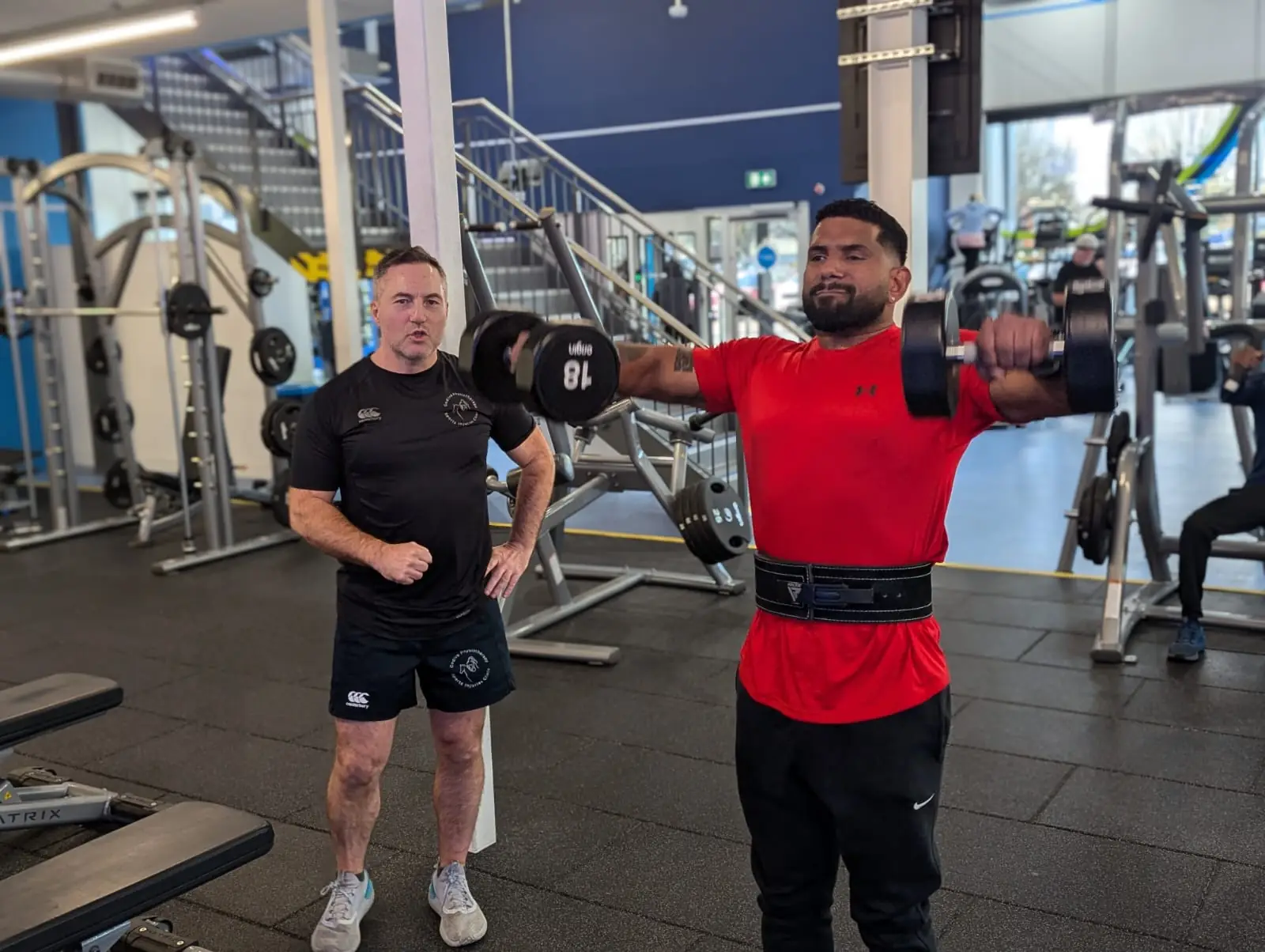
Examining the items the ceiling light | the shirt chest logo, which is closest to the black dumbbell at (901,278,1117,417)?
the shirt chest logo

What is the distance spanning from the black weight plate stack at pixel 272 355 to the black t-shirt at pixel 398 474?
3.75 m

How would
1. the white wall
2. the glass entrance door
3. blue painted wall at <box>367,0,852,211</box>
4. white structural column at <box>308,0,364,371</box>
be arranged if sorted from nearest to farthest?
white structural column at <box>308,0,364,371</box> < blue painted wall at <box>367,0,852,211</box> < the white wall < the glass entrance door

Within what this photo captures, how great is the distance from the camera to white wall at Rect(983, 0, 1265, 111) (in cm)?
1002

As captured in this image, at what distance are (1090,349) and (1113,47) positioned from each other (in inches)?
426

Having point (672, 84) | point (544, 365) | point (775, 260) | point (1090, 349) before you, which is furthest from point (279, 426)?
point (672, 84)

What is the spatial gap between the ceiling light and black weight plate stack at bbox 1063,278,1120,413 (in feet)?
23.1

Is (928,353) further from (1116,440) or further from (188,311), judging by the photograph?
(188,311)

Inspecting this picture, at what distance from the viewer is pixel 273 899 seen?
7.92 ft

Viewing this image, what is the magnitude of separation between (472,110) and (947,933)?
9.67 meters

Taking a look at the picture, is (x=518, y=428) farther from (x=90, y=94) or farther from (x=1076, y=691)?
(x=90, y=94)

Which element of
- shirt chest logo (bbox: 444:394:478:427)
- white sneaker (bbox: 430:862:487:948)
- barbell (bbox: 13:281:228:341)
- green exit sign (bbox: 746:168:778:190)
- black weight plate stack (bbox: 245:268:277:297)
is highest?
green exit sign (bbox: 746:168:778:190)

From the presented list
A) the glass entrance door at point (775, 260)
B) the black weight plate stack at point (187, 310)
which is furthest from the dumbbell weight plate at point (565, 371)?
the glass entrance door at point (775, 260)

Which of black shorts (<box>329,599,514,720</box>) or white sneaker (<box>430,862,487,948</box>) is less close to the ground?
black shorts (<box>329,599,514,720</box>)

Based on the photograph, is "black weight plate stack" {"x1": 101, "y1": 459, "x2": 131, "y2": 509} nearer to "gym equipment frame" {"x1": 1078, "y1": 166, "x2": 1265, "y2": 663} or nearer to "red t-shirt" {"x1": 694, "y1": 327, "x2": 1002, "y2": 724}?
"gym equipment frame" {"x1": 1078, "y1": 166, "x2": 1265, "y2": 663}
